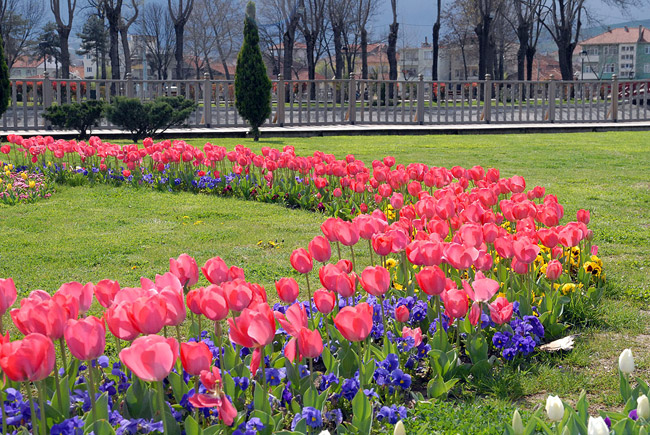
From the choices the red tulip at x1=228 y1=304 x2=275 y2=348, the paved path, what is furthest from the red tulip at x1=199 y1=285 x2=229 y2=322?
the paved path

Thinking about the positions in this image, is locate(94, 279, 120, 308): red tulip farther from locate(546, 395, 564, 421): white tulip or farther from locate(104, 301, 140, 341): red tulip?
locate(546, 395, 564, 421): white tulip

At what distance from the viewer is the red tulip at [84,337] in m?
2.11

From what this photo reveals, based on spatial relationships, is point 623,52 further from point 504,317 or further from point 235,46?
point 504,317

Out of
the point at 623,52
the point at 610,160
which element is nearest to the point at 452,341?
the point at 610,160

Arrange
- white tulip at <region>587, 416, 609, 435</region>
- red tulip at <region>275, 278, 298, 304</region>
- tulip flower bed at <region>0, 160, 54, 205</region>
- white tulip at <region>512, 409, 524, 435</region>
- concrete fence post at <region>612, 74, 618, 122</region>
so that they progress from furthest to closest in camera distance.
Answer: concrete fence post at <region>612, 74, 618, 122</region> → tulip flower bed at <region>0, 160, 54, 205</region> → red tulip at <region>275, 278, 298, 304</region> → white tulip at <region>512, 409, 524, 435</region> → white tulip at <region>587, 416, 609, 435</region>

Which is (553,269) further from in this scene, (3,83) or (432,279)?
(3,83)

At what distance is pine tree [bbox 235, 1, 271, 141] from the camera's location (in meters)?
18.8

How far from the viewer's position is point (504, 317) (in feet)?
10.5

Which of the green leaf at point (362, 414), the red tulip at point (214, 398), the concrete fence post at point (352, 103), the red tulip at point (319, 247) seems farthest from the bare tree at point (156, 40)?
the red tulip at point (214, 398)

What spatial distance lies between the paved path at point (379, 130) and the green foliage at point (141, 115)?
1.75m

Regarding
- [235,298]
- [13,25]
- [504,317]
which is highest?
[13,25]

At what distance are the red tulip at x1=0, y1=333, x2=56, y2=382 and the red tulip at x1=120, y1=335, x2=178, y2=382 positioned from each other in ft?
0.73

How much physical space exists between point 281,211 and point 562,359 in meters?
4.56

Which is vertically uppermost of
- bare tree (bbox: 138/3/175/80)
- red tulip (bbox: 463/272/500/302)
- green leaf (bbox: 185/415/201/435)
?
bare tree (bbox: 138/3/175/80)
